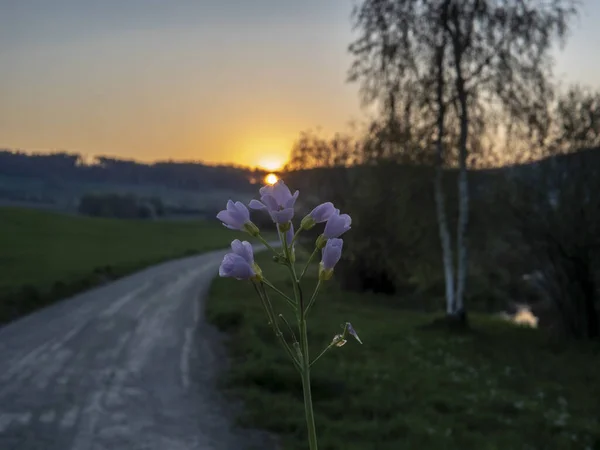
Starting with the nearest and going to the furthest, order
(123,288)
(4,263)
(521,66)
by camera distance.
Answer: (521,66)
(123,288)
(4,263)

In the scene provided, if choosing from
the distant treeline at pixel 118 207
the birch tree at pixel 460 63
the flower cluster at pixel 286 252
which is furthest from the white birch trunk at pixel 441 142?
the distant treeline at pixel 118 207

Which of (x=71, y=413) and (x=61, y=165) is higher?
(x=61, y=165)

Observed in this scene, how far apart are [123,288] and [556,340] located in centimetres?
1687

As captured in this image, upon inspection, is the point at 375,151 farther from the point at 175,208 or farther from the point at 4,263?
the point at 175,208

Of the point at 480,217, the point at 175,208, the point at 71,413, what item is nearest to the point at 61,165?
the point at 175,208

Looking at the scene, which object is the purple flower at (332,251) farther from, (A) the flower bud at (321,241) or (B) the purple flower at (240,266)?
(B) the purple flower at (240,266)

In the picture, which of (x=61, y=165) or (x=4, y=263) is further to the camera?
(x=61, y=165)

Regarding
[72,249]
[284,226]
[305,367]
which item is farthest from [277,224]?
[72,249]

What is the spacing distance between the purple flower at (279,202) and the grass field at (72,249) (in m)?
19.3

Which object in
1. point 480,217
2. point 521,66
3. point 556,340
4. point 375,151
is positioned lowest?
point 556,340

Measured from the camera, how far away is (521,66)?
57.6 ft

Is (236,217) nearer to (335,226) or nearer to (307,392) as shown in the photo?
(335,226)

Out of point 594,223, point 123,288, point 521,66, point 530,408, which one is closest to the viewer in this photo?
point 530,408

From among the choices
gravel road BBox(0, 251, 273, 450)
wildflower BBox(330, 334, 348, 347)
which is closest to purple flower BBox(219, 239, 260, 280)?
wildflower BBox(330, 334, 348, 347)
